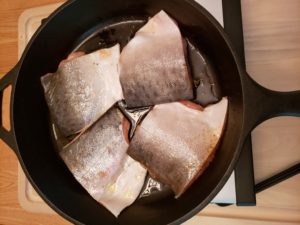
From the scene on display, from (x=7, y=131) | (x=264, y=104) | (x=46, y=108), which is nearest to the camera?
(x=264, y=104)

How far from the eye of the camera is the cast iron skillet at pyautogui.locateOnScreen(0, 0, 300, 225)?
32.3 inches

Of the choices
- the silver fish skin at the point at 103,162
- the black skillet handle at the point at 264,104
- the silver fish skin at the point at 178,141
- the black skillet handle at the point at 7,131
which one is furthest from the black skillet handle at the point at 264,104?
the black skillet handle at the point at 7,131

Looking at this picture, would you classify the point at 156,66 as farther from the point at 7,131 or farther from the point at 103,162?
the point at 7,131

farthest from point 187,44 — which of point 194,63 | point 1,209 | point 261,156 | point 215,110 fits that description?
point 1,209

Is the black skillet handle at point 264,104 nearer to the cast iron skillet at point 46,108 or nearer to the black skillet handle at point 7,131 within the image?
the cast iron skillet at point 46,108

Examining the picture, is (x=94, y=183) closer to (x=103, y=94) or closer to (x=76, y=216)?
(x=76, y=216)

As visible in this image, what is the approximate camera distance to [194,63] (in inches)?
37.0

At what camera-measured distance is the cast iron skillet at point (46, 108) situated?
0.82 meters

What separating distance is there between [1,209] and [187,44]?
0.75 meters

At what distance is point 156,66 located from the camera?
87 centimetres

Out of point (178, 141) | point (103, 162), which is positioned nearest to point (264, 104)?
point (178, 141)

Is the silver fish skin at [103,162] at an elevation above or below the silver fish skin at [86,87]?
below

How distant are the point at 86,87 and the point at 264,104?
465mm

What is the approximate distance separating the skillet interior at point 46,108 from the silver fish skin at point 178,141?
0.04 m
